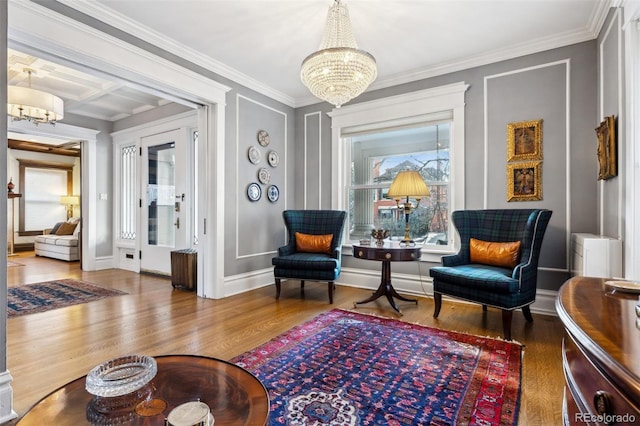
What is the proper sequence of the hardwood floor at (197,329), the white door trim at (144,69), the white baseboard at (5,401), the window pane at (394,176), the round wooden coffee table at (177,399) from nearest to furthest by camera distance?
the round wooden coffee table at (177,399), the white baseboard at (5,401), the hardwood floor at (197,329), the white door trim at (144,69), the window pane at (394,176)

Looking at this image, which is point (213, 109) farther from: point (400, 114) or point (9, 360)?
point (9, 360)

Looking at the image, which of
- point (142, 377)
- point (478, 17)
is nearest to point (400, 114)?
point (478, 17)

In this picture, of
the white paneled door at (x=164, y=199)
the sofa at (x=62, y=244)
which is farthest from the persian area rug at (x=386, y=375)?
the sofa at (x=62, y=244)

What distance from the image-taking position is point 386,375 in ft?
6.46

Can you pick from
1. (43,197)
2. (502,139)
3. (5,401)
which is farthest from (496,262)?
(43,197)

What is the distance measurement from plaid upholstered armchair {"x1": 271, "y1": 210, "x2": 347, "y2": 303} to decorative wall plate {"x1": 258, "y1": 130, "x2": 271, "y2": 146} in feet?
3.47

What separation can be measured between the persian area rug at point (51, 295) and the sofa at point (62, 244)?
2160 millimetres

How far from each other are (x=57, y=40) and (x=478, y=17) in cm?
351

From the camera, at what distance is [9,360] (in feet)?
7.19

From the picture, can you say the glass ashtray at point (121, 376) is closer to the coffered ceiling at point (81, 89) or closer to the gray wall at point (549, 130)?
the coffered ceiling at point (81, 89)

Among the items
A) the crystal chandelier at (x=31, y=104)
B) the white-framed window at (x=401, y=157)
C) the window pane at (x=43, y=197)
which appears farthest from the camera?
the window pane at (x=43, y=197)

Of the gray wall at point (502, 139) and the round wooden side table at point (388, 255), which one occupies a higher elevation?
the gray wall at point (502, 139)

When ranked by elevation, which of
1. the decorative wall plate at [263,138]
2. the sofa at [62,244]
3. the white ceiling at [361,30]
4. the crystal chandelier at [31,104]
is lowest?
the sofa at [62,244]

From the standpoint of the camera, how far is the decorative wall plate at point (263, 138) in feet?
14.5
